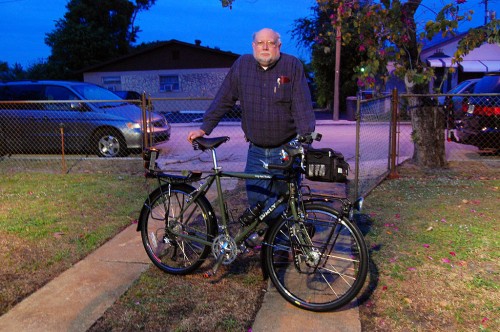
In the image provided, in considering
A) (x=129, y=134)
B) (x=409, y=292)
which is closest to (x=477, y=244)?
(x=409, y=292)

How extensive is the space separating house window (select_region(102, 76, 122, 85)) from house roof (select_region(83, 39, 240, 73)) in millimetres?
455

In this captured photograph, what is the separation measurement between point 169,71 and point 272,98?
24.5 metres

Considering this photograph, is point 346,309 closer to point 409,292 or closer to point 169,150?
point 409,292

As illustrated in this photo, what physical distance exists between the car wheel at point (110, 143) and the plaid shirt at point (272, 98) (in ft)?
21.1

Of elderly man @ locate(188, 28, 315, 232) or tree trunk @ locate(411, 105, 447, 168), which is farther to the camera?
tree trunk @ locate(411, 105, 447, 168)

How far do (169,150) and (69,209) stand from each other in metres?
5.45

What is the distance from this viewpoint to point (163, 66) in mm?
27438

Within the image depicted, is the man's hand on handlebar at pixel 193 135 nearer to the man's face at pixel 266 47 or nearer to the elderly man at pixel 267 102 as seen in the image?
the elderly man at pixel 267 102

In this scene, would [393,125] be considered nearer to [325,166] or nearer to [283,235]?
[325,166]

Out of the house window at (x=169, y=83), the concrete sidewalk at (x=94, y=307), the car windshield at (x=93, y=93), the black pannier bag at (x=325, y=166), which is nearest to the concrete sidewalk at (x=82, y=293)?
the concrete sidewalk at (x=94, y=307)

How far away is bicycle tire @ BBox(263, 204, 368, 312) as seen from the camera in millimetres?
3367

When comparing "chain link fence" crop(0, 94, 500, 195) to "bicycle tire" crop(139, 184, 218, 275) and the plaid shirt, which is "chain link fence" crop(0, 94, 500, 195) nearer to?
"bicycle tire" crop(139, 184, 218, 275)

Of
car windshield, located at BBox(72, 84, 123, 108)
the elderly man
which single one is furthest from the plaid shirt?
car windshield, located at BBox(72, 84, 123, 108)

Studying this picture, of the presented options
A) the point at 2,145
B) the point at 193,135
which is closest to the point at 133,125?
the point at 2,145
